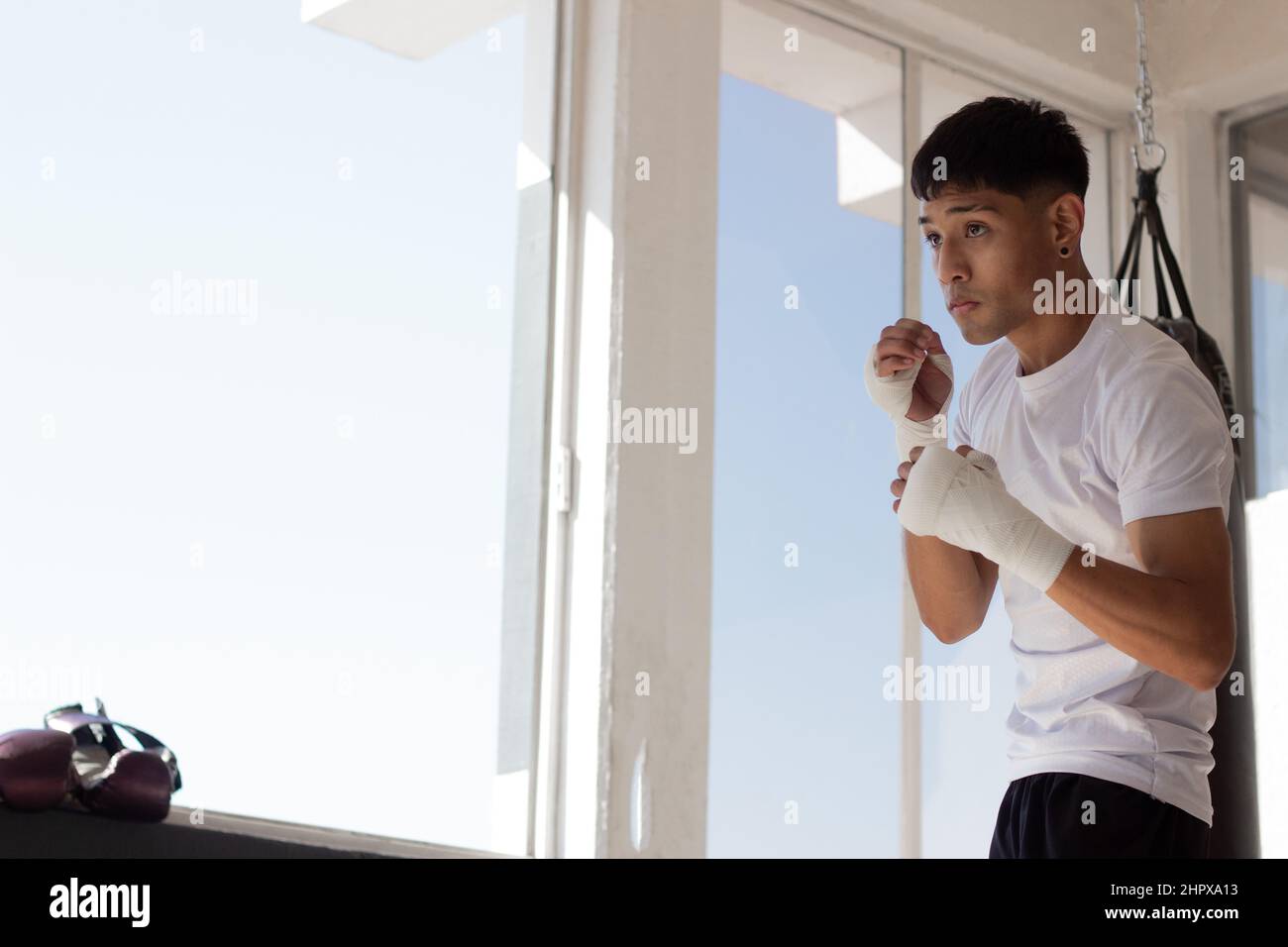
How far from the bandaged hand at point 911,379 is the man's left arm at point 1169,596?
0.92 ft

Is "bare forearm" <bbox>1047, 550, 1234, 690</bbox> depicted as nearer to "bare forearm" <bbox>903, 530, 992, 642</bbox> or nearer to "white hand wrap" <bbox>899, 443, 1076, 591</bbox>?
"white hand wrap" <bbox>899, 443, 1076, 591</bbox>

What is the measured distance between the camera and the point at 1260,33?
321 centimetres

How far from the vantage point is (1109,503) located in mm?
1466

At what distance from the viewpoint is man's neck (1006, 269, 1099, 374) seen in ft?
5.07

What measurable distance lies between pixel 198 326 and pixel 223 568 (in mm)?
340

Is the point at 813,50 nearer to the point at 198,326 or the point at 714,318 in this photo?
the point at 714,318

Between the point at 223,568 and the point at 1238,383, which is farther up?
the point at 1238,383

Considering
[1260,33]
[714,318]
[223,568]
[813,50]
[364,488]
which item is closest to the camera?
[223,568]

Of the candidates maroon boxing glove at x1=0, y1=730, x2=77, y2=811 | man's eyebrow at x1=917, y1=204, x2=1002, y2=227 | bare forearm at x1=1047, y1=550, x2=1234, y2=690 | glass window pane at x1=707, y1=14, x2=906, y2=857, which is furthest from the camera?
glass window pane at x1=707, y1=14, x2=906, y2=857

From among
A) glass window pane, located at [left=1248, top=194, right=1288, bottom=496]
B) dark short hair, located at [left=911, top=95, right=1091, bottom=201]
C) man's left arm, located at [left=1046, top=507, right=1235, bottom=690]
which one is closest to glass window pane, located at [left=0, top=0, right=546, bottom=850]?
dark short hair, located at [left=911, top=95, right=1091, bottom=201]

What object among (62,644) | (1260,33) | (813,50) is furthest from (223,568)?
(1260,33)

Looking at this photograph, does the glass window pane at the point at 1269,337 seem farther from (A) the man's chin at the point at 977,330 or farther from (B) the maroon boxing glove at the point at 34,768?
(B) the maroon boxing glove at the point at 34,768

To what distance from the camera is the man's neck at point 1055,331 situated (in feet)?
5.07

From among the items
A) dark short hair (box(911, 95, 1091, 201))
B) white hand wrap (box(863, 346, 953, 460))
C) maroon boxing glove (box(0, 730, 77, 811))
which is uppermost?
dark short hair (box(911, 95, 1091, 201))
